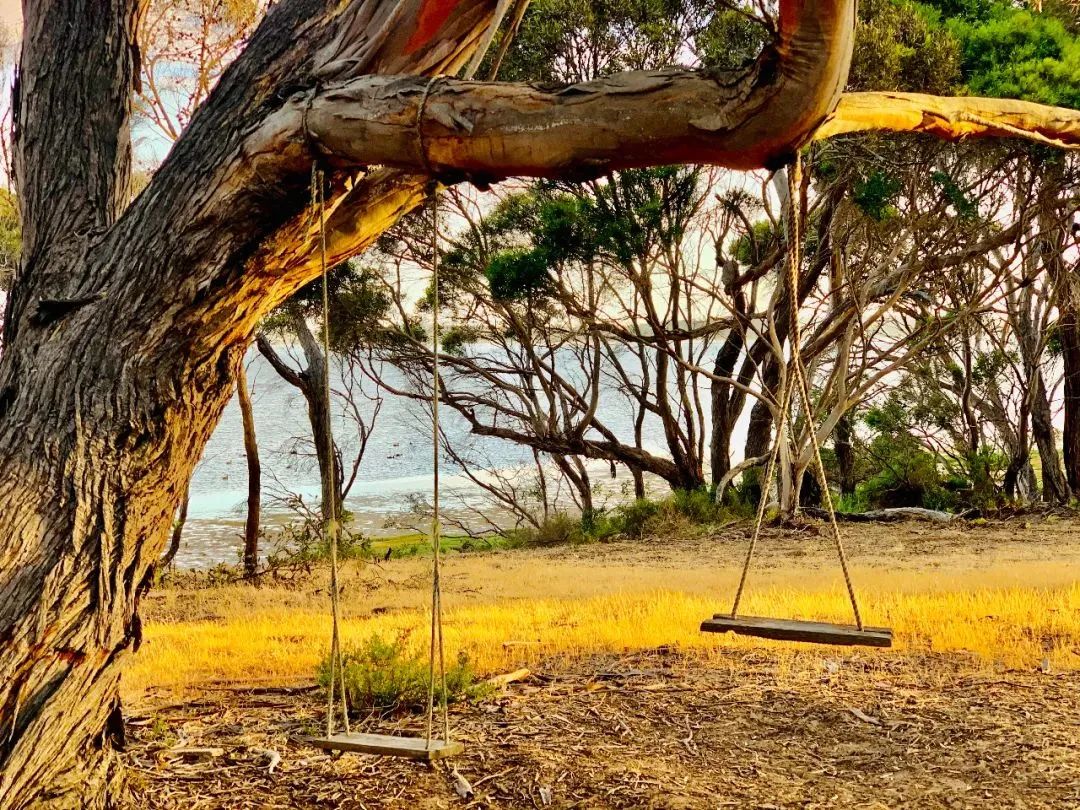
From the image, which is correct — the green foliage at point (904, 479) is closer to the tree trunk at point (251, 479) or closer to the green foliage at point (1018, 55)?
the green foliage at point (1018, 55)

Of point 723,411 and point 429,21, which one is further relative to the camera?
point 723,411

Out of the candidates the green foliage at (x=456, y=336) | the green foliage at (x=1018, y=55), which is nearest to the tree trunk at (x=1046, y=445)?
the green foliage at (x=1018, y=55)

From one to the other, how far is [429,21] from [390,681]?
8.50 feet

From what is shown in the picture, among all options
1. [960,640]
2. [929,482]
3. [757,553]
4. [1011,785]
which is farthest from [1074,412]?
[1011,785]

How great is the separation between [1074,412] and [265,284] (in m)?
12.8

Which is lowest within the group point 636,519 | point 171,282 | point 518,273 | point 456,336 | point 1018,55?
point 636,519

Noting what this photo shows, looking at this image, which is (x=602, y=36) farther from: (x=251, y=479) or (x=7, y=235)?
(x=7, y=235)

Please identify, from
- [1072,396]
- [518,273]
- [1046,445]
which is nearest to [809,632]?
[518,273]

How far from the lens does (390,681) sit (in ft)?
14.1

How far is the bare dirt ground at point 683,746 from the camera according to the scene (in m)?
3.42

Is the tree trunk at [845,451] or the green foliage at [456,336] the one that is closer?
the green foliage at [456,336]

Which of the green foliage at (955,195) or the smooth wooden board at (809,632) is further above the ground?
the green foliage at (955,195)

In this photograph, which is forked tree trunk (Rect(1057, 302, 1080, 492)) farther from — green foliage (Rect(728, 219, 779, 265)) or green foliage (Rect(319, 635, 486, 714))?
green foliage (Rect(319, 635, 486, 714))

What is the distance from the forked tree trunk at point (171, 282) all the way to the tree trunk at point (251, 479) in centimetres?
557
